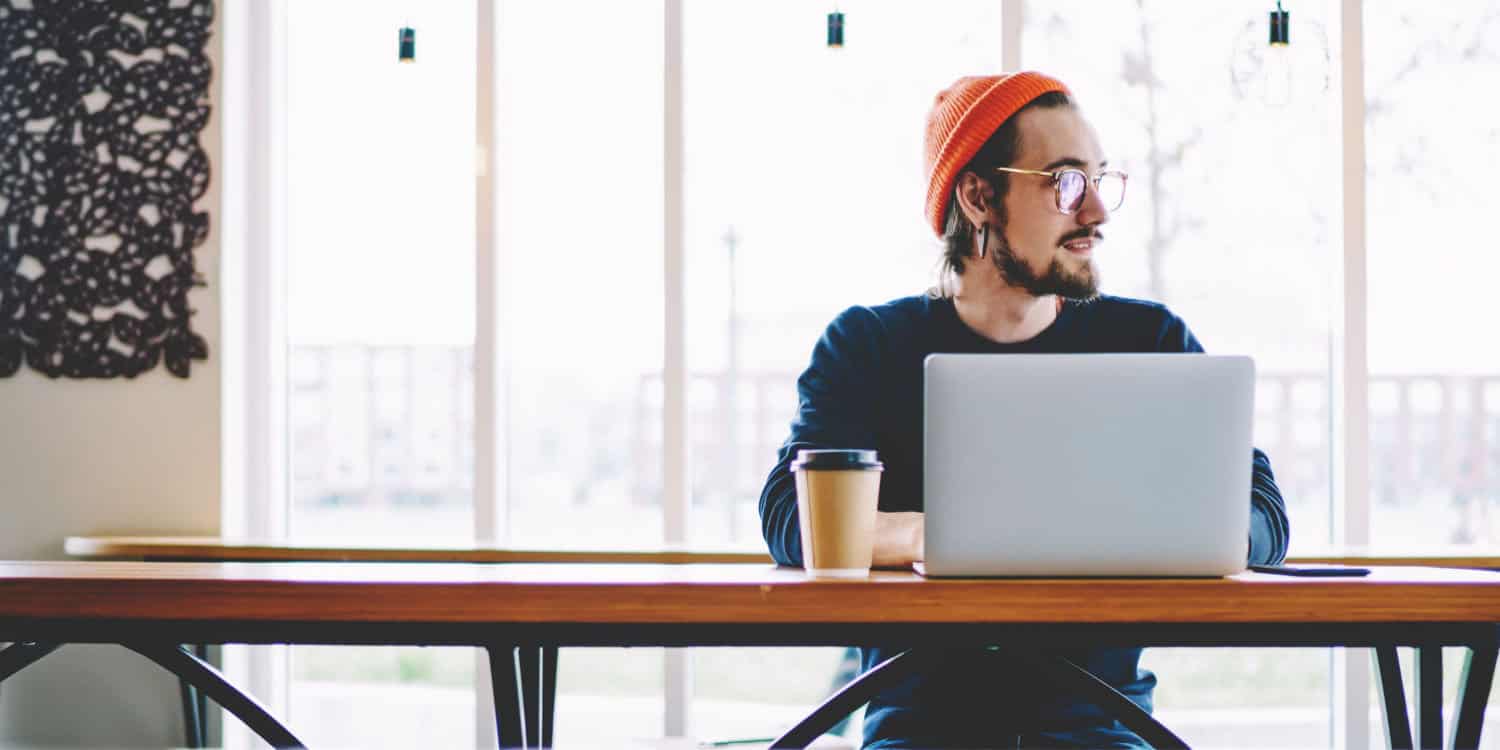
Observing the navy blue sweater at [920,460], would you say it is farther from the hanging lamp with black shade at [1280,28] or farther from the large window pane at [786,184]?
the large window pane at [786,184]

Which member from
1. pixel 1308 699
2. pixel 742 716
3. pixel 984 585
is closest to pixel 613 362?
pixel 742 716

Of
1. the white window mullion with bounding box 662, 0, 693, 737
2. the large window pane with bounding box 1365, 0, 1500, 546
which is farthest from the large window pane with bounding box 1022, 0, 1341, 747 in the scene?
the white window mullion with bounding box 662, 0, 693, 737

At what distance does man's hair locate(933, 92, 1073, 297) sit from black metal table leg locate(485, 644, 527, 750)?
3.16 ft

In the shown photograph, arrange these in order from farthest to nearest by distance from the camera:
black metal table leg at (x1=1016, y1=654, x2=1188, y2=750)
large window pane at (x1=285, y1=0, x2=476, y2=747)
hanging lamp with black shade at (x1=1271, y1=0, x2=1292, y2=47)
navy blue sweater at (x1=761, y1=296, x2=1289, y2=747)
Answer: large window pane at (x1=285, y1=0, x2=476, y2=747) → hanging lamp with black shade at (x1=1271, y1=0, x2=1292, y2=47) → navy blue sweater at (x1=761, y1=296, x2=1289, y2=747) → black metal table leg at (x1=1016, y1=654, x2=1188, y2=750)

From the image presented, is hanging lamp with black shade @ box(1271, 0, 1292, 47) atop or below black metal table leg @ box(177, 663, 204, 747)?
atop

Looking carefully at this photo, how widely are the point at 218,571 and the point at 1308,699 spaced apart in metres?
4.53

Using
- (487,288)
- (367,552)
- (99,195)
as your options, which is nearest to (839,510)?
(367,552)

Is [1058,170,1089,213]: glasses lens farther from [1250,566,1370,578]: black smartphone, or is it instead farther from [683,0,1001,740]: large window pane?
[683,0,1001,740]: large window pane

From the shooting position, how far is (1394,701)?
139cm

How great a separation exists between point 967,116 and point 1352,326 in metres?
1.87

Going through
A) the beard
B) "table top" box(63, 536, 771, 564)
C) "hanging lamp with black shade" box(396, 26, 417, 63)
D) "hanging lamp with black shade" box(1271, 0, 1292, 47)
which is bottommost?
"table top" box(63, 536, 771, 564)

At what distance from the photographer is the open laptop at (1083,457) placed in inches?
45.5

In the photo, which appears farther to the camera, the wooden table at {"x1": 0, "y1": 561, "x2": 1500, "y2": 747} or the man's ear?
the man's ear

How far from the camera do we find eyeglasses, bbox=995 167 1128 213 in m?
1.65
